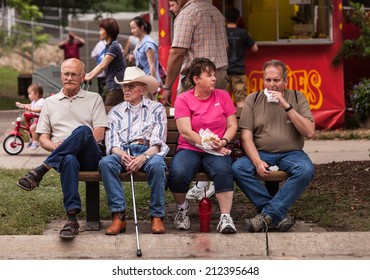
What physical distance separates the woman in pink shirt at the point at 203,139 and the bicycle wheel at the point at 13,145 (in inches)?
210

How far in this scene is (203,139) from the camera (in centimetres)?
874

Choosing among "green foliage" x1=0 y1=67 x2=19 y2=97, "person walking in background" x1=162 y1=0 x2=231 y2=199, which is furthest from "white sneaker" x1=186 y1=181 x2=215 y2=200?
"green foliage" x1=0 y1=67 x2=19 y2=97

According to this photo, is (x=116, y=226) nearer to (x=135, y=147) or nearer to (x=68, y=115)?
(x=135, y=147)

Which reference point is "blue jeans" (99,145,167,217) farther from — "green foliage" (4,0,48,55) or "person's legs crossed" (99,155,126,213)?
"green foliage" (4,0,48,55)

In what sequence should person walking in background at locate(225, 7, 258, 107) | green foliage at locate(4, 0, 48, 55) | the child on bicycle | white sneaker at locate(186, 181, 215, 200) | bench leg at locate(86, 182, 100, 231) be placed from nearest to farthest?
bench leg at locate(86, 182, 100, 231)
white sneaker at locate(186, 181, 215, 200)
the child on bicycle
person walking in background at locate(225, 7, 258, 107)
green foliage at locate(4, 0, 48, 55)

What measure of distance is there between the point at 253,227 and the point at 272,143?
78 cm

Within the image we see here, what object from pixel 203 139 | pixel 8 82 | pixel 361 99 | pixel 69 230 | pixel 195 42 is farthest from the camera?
pixel 8 82

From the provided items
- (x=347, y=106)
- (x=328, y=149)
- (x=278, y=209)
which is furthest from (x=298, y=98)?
(x=347, y=106)

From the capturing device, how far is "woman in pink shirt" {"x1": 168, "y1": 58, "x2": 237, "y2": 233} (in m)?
8.68

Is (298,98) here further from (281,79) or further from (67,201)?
(67,201)

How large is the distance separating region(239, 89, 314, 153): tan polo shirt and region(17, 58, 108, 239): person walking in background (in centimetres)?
123

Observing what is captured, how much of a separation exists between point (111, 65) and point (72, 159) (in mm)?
3993

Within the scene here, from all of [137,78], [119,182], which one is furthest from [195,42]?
[119,182]

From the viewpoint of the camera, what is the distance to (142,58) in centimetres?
1434
